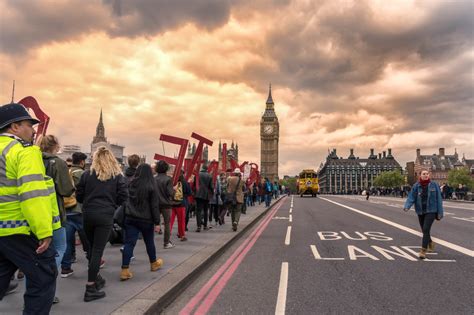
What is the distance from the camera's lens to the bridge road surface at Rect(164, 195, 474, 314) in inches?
203

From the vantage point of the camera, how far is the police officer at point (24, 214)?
3137mm

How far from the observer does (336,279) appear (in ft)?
21.6

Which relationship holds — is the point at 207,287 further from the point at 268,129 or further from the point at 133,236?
the point at 268,129

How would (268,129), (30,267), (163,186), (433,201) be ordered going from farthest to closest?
1. (268,129)
2. (433,201)
3. (163,186)
4. (30,267)

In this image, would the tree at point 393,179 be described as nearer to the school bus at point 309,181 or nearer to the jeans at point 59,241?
the school bus at point 309,181

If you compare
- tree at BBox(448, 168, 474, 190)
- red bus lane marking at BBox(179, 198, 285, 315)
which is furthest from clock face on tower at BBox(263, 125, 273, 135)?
red bus lane marking at BBox(179, 198, 285, 315)

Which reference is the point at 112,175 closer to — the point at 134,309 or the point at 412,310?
the point at 134,309

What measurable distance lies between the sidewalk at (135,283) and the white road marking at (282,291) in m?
1.47

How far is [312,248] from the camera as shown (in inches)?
383

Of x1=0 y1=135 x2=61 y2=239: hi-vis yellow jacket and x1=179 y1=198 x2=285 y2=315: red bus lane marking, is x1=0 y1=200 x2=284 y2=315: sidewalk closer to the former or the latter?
x1=179 y1=198 x2=285 y2=315: red bus lane marking

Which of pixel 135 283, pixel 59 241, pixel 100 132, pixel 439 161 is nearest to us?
pixel 59 241

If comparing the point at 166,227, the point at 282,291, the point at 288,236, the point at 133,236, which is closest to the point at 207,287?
the point at 282,291

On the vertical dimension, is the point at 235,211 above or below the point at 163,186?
below

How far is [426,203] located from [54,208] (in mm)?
7631
